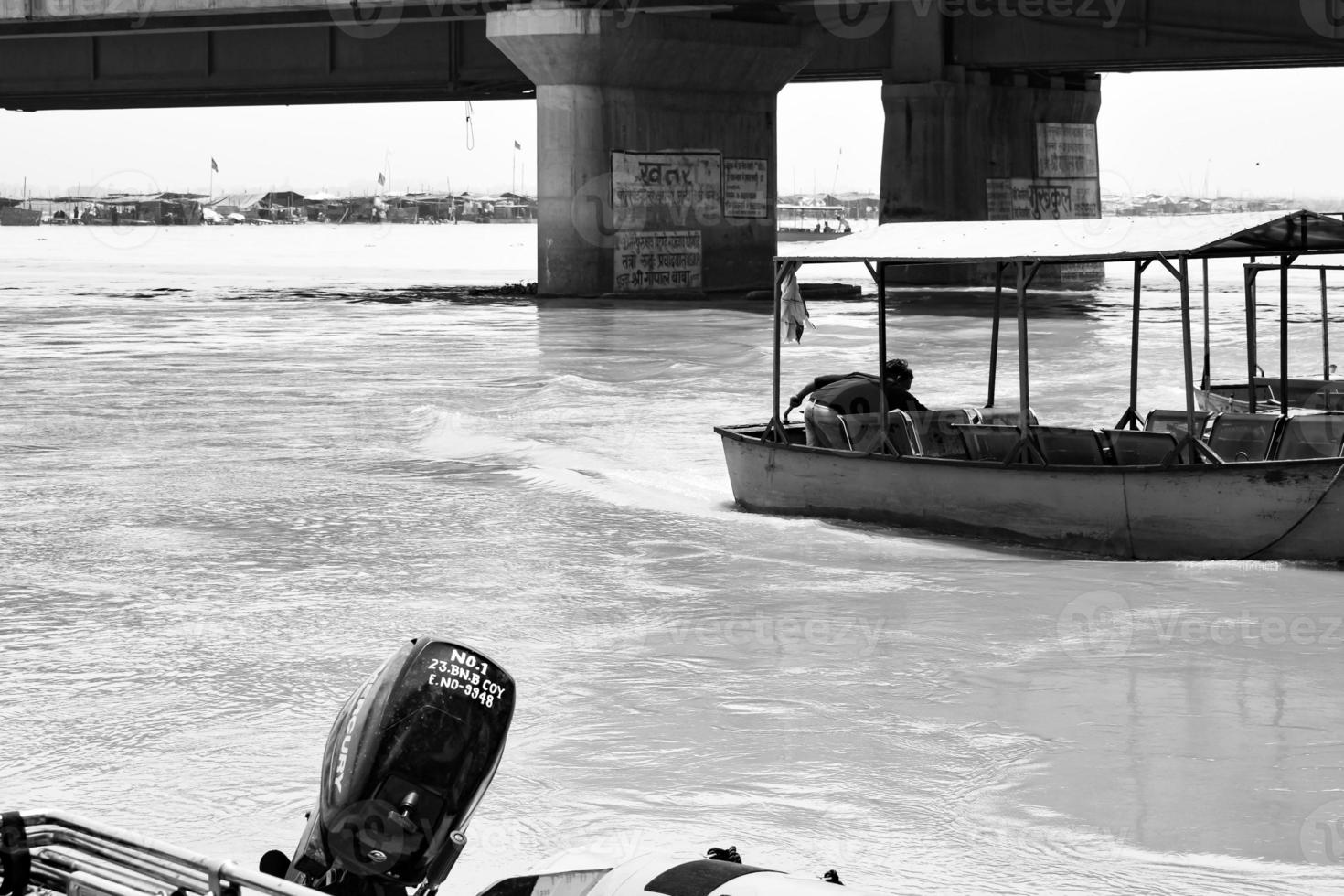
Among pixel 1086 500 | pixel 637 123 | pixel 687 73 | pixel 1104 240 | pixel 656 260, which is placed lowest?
pixel 1086 500

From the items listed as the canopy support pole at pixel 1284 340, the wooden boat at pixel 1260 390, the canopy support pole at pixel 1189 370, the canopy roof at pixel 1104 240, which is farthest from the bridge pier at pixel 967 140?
the canopy support pole at pixel 1189 370

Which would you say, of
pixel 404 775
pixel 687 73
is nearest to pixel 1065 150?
pixel 687 73

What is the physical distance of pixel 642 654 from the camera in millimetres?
11023

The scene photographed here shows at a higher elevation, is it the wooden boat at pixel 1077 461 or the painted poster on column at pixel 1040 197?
the painted poster on column at pixel 1040 197

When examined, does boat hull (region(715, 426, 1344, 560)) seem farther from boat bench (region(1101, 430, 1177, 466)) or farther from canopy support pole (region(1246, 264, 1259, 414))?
canopy support pole (region(1246, 264, 1259, 414))

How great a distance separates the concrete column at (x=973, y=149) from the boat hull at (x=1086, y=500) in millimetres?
35335

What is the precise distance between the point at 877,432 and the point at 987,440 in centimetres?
96

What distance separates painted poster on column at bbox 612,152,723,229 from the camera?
4466 cm

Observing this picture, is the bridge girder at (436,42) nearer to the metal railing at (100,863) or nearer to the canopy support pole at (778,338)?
the canopy support pole at (778,338)

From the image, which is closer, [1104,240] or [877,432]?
[1104,240]

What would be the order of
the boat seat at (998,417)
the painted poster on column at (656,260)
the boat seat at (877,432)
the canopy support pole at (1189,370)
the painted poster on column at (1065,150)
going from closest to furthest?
the canopy support pole at (1189,370), the boat seat at (877,432), the boat seat at (998,417), the painted poster on column at (656,260), the painted poster on column at (1065,150)

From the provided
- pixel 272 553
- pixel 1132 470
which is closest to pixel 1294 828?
pixel 1132 470

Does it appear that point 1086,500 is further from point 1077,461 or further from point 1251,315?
point 1251,315

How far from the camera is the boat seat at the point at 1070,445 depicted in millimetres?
15273
